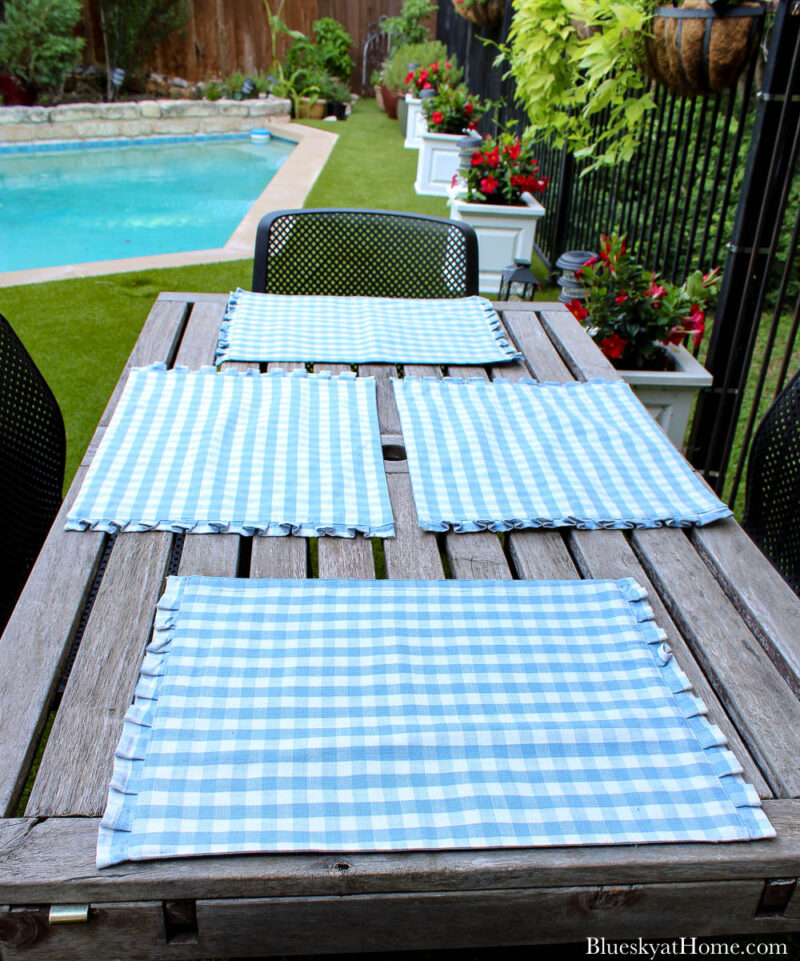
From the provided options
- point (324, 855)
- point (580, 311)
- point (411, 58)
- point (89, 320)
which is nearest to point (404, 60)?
point (411, 58)

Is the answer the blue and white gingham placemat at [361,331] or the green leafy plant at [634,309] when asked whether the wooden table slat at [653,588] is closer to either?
the blue and white gingham placemat at [361,331]

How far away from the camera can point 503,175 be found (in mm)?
4422

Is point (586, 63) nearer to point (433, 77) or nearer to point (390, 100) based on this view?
point (433, 77)

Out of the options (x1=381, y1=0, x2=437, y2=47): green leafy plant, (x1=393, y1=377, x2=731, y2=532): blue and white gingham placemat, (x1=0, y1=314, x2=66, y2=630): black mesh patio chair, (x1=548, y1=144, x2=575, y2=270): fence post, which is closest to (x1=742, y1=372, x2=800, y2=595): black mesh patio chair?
(x1=393, y1=377, x2=731, y2=532): blue and white gingham placemat

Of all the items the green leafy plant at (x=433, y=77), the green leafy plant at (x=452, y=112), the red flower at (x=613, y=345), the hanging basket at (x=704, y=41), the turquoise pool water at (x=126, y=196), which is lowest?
the turquoise pool water at (x=126, y=196)

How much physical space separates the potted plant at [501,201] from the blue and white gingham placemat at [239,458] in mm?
3144

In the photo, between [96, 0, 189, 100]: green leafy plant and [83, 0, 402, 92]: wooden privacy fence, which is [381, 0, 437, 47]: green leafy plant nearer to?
[83, 0, 402, 92]: wooden privacy fence

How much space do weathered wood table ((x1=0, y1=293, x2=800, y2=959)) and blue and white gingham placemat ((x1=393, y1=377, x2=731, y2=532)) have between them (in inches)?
4.9

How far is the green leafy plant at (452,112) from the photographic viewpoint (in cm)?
612

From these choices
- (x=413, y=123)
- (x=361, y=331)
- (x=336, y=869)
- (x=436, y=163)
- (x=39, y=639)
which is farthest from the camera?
(x=413, y=123)

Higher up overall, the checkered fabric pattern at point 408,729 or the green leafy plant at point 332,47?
the green leafy plant at point 332,47

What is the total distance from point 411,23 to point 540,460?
10.7m

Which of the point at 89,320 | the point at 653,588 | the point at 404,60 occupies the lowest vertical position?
the point at 89,320

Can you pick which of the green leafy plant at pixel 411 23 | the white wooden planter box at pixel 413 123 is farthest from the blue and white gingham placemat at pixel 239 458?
the green leafy plant at pixel 411 23
